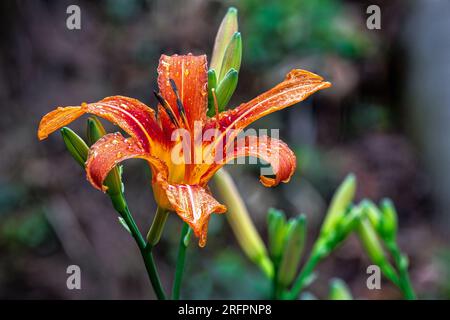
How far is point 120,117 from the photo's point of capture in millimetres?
774

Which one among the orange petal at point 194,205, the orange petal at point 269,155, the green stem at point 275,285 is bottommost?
the green stem at point 275,285

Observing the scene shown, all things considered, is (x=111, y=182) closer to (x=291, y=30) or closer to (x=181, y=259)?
(x=181, y=259)

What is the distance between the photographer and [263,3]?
96.3 inches

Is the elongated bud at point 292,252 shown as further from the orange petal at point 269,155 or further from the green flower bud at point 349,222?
the orange petal at point 269,155

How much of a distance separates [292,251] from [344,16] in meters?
1.78

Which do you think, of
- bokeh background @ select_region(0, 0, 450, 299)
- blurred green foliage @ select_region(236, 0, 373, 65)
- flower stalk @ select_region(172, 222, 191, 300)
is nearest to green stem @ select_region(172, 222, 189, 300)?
flower stalk @ select_region(172, 222, 191, 300)

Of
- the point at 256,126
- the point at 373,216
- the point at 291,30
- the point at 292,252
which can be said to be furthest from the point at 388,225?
the point at 291,30

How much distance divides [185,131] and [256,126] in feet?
5.37

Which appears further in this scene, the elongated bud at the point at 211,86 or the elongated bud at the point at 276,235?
the elongated bud at the point at 276,235

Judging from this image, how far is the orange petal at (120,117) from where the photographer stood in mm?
726

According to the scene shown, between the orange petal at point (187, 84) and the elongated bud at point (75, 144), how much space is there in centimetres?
12

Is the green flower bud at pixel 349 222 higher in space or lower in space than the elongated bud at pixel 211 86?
lower

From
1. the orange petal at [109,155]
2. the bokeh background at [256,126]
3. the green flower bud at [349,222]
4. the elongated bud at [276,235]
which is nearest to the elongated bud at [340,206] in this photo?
the green flower bud at [349,222]

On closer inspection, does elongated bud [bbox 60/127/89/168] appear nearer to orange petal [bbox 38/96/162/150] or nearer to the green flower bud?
orange petal [bbox 38/96/162/150]
